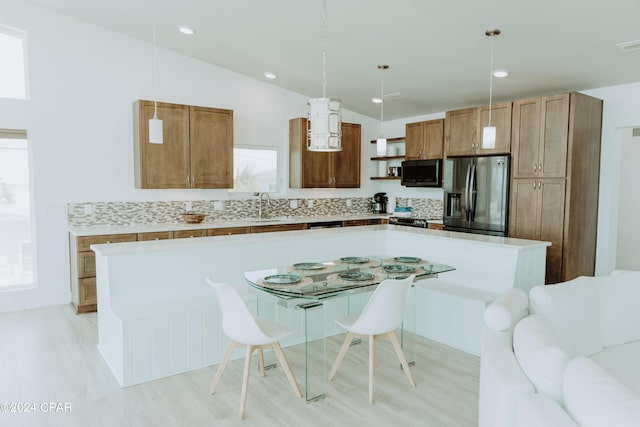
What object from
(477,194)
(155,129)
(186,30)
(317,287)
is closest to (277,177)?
(186,30)

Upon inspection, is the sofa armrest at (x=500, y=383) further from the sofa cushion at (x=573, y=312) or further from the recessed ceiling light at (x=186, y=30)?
the recessed ceiling light at (x=186, y=30)

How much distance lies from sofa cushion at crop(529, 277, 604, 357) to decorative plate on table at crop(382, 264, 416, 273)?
89 centimetres

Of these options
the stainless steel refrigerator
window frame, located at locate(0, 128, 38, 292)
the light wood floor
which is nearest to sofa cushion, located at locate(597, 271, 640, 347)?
the light wood floor

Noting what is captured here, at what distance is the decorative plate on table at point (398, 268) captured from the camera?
319 cm

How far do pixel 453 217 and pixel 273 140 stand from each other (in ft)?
9.50

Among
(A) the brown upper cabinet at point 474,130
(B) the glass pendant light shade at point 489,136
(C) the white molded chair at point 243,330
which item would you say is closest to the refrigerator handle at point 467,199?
(A) the brown upper cabinet at point 474,130

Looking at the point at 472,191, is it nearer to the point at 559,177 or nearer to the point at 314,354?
the point at 559,177

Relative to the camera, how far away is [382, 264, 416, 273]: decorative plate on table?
3191mm

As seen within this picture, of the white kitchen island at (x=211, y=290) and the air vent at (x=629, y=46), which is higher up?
the air vent at (x=629, y=46)

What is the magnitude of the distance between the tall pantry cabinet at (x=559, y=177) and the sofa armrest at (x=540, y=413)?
3.80m

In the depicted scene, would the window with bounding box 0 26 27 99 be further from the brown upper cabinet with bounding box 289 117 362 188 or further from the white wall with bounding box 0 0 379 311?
the brown upper cabinet with bounding box 289 117 362 188

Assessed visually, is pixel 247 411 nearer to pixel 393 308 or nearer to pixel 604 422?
pixel 393 308

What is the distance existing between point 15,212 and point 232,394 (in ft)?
12.7

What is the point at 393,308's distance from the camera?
2842 millimetres
